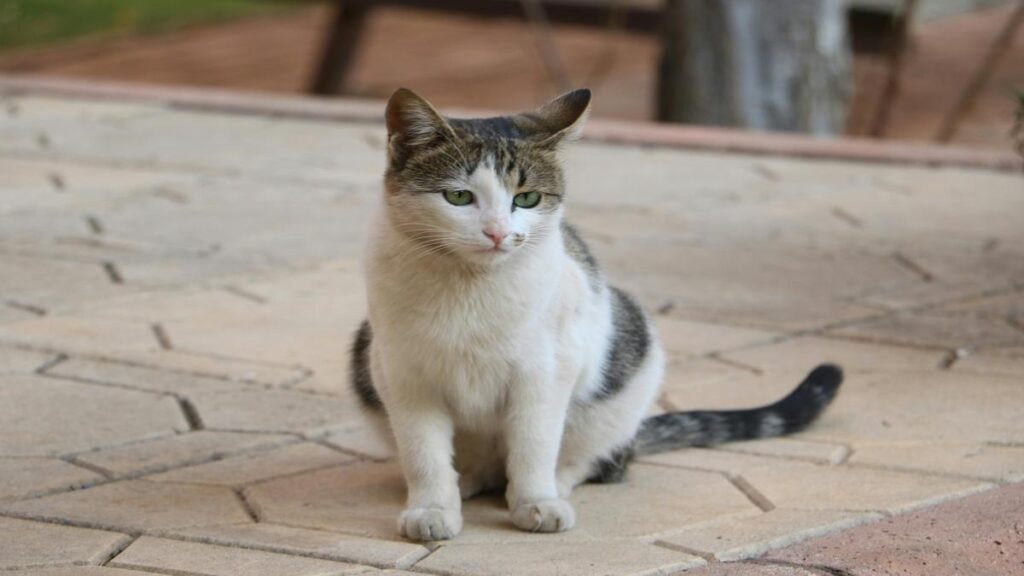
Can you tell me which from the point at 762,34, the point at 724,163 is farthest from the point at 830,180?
the point at 762,34

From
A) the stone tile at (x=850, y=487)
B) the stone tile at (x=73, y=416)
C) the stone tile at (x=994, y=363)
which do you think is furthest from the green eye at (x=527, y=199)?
the stone tile at (x=994, y=363)

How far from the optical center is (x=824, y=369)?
13.4 feet

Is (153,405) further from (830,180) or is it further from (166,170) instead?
(830,180)

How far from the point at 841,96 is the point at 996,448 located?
4883 millimetres

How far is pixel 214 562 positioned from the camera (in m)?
3.10

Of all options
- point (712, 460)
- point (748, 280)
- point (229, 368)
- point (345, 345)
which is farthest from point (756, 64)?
point (712, 460)

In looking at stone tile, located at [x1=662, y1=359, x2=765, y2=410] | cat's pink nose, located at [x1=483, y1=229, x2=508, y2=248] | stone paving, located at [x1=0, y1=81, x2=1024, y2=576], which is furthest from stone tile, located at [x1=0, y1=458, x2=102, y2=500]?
Result: stone tile, located at [x1=662, y1=359, x2=765, y2=410]

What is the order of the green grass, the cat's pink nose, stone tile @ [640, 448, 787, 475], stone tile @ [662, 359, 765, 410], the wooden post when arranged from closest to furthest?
the cat's pink nose → stone tile @ [640, 448, 787, 475] → stone tile @ [662, 359, 765, 410] → the wooden post → the green grass

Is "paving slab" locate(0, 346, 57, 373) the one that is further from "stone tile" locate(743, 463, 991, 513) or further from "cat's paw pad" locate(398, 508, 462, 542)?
"stone tile" locate(743, 463, 991, 513)

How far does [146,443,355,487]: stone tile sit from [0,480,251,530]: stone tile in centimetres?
7

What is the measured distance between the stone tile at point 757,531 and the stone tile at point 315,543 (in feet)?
1.73

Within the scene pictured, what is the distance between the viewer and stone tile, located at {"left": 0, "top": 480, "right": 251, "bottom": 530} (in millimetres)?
3348

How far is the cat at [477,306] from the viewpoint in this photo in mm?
3174

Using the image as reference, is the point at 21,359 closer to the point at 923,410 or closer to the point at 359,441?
the point at 359,441
